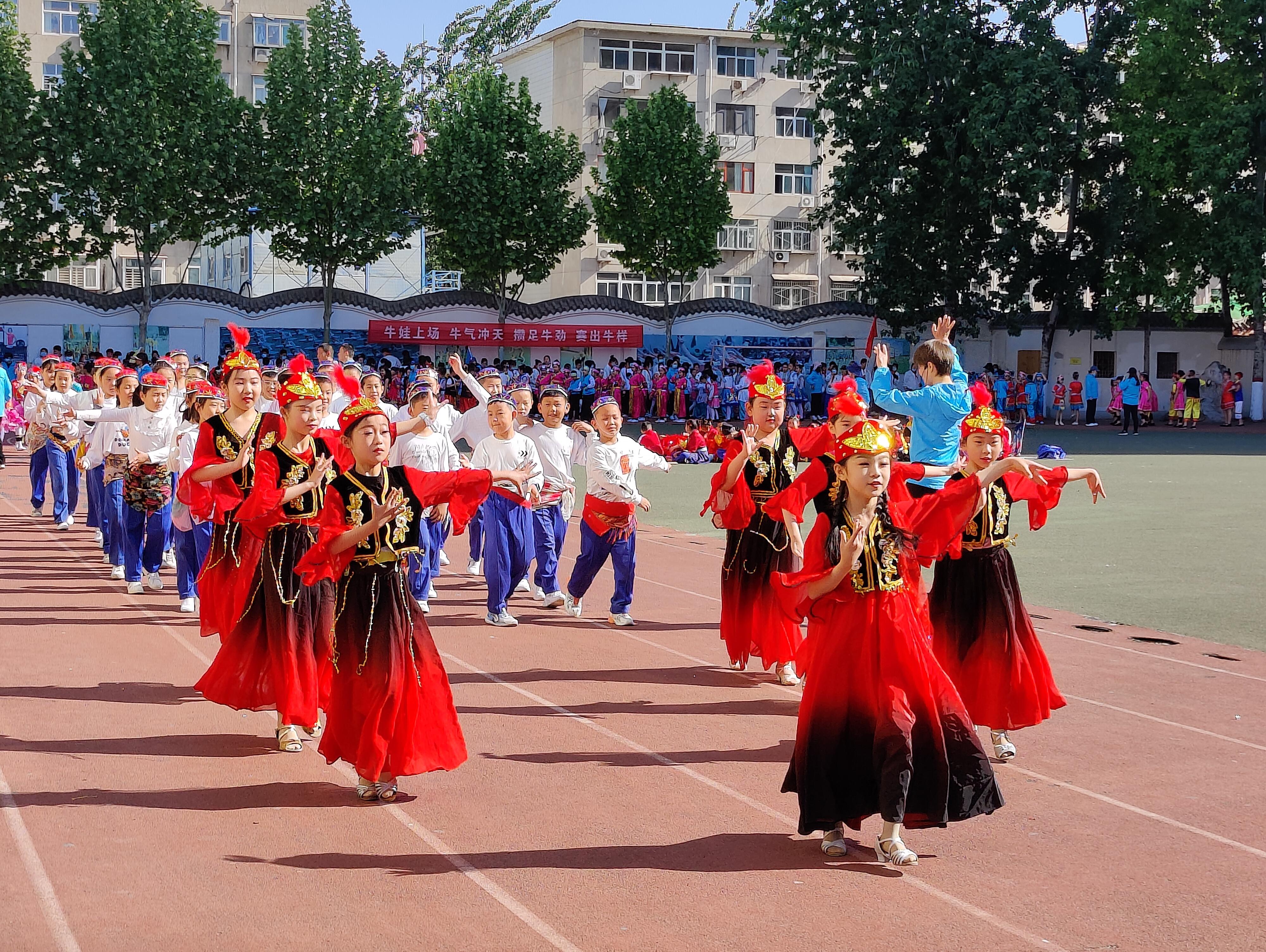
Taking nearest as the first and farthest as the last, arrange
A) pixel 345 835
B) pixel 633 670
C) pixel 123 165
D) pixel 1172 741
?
pixel 345 835 → pixel 1172 741 → pixel 633 670 → pixel 123 165

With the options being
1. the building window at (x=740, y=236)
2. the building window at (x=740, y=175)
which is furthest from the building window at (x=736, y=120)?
the building window at (x=740, y=236)

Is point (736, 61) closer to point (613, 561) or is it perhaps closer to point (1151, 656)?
point (613, 561)

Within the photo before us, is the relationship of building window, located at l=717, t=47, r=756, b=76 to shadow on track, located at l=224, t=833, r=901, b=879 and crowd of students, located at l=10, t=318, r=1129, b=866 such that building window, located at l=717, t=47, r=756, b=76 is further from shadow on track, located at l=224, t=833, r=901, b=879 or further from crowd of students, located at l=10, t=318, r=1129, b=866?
shadow on track, located at l=224, t=833, r=901, b=879

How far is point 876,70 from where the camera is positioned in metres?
37.8

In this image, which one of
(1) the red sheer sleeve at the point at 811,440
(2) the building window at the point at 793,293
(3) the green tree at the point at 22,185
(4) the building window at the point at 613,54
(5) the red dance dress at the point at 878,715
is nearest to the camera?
(5) the red dance dress at the point at 878,715

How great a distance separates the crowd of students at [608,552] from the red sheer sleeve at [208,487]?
2cm

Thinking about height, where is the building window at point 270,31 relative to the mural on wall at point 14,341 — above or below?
above

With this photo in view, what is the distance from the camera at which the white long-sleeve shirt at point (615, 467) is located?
10.7m

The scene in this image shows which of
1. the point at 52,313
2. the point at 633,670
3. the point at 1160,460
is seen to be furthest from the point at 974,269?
the point at 633,670

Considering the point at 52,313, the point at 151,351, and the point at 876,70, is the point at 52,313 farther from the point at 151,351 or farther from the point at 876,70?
the point at 876,70

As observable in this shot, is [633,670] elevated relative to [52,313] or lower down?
lower down

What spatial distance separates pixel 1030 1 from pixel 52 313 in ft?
90.2

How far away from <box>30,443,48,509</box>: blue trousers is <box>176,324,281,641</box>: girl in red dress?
381 inches

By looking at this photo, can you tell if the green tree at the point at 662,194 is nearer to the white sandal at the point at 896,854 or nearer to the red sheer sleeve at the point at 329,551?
the red sheer sleeve at the point at 329,551
